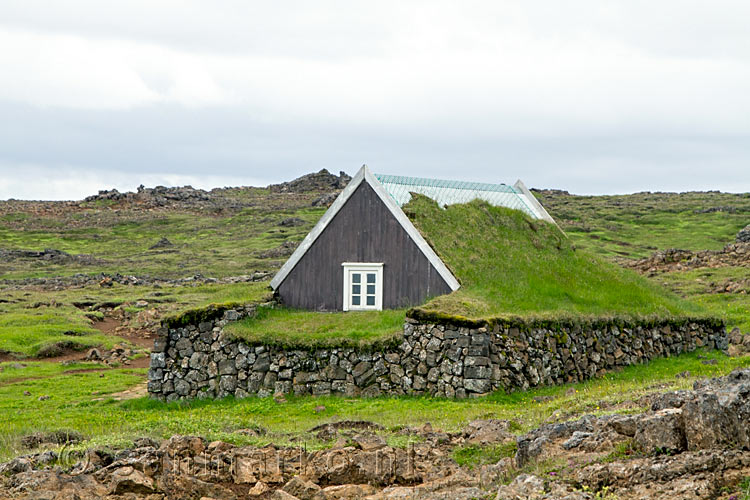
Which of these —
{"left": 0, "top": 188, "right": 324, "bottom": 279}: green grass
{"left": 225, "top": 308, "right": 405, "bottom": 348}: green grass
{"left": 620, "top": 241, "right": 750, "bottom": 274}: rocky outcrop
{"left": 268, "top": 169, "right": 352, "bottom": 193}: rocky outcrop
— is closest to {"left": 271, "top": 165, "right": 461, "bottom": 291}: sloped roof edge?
{"left": 225, "top": 308, "right": 405, "bottom": 348}: green grass

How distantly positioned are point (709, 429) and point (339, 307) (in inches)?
661

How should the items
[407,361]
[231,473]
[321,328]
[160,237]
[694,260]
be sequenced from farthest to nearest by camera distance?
[160,237] → [694,260] → [321,328] → [407,361] → [231,473]

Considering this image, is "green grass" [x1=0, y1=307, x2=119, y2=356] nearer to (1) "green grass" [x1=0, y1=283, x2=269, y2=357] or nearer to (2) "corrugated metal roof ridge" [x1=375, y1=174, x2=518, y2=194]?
(1) "green grass" [x1=0, y1=283, x2=269, y2=357]

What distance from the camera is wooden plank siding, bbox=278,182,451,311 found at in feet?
78.4

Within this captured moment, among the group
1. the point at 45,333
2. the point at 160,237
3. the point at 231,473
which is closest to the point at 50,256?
the point at 160,237

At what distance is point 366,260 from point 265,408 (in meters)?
6.02

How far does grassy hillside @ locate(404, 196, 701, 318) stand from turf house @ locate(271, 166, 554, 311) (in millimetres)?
625

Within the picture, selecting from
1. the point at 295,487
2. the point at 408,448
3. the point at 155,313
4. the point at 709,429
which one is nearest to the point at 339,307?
Result: the point at 408,448

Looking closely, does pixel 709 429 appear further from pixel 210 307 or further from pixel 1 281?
pixel 1 281

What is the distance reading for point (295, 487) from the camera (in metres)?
10.2

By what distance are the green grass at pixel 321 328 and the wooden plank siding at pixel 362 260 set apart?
753mm

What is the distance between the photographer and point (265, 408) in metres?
20.3

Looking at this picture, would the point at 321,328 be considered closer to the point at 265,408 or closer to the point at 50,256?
the point at 265,408

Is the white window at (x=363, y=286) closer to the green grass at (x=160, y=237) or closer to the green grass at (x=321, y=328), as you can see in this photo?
the green grass at (x=321, y=328)
